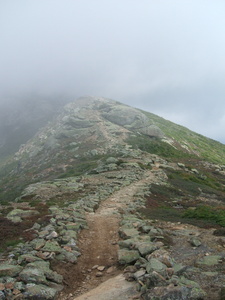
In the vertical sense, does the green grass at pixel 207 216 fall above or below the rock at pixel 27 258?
above

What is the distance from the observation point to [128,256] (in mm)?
11836

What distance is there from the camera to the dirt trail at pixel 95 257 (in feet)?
34.5

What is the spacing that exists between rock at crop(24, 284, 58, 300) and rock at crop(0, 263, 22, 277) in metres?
1.08

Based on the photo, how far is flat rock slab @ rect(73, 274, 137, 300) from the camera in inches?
352

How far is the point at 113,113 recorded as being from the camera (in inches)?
3733

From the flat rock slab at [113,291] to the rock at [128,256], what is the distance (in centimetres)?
121

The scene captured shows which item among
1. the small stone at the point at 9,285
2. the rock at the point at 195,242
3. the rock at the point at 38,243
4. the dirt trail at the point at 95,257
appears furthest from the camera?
the rock at the point at 195,242

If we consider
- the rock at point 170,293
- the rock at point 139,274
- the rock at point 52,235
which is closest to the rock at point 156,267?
the rock at point 139,274

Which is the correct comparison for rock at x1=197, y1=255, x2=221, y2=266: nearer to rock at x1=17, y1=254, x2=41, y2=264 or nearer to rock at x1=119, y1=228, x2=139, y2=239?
rock at x1=119, y1=228, x2=139, y2=239

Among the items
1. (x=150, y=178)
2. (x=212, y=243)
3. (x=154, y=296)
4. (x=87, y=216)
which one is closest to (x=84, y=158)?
(x=150, y=178)

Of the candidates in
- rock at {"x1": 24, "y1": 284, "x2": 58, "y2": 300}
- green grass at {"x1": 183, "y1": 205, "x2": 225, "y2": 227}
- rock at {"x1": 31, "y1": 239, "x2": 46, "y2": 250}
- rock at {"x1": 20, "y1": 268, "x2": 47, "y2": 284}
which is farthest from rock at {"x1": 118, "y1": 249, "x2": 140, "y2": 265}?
green grass at {"x1": 183, "y1": 205, "x2": 225, "y2": 227}

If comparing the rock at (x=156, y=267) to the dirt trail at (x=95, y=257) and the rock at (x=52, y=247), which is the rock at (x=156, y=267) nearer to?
the dirt trail at (x=95, y=257)

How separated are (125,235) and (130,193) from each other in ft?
45.0

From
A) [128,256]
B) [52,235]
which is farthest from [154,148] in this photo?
[128,256]
